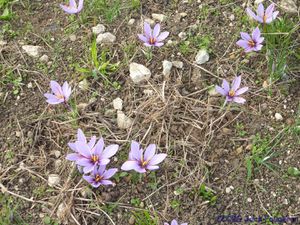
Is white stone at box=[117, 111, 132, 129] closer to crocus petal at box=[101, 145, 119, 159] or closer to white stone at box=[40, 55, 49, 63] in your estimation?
crocus petal at box=[101, 145, 119, 159]

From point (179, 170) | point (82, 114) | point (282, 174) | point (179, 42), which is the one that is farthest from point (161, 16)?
point (282, 174)

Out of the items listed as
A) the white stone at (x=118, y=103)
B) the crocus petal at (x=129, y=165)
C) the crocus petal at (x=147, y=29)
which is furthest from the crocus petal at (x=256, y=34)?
the crocus petal at (x=129, y=165)

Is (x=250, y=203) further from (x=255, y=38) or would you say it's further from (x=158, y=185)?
(x=255, y=38)

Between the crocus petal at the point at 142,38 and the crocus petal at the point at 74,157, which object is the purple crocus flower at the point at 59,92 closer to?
the crocus petal at the point at 74,157

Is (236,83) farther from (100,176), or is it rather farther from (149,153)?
(100,176)

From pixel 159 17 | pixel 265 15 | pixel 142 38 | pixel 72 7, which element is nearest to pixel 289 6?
pixel 265 15

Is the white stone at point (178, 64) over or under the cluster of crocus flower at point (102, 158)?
over
